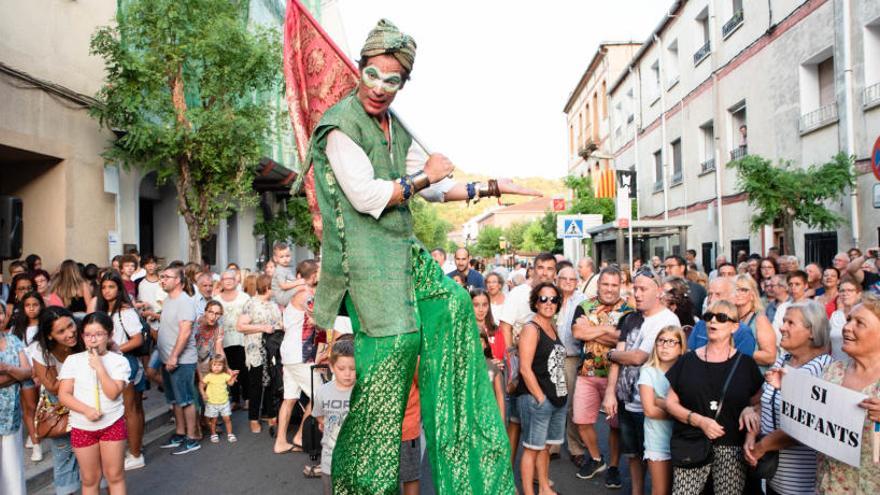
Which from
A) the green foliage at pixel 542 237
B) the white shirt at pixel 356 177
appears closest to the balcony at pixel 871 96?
the white shirt at pixel 356 177

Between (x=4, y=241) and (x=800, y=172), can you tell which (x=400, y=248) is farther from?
(x=800, y=172)

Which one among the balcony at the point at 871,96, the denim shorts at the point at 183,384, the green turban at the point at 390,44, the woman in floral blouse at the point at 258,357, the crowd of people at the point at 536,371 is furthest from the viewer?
the balcony at the point at 871,96

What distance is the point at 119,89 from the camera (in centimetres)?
1220

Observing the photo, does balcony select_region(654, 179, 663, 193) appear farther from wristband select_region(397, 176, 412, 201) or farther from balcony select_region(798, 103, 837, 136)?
wristband select_region(397, 176, 412, 201)

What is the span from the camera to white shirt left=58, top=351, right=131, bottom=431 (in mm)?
4781

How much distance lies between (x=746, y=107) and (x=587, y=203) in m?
13.7

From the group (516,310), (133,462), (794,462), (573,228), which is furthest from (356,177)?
(573,228)

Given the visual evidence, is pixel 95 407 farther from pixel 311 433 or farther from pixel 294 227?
pixel 294 227

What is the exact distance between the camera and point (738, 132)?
18.6 m

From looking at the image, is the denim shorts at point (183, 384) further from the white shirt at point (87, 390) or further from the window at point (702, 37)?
the window at point (702, 37)

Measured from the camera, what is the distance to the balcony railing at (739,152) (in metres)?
17.6

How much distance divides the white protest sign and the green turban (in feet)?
8.50

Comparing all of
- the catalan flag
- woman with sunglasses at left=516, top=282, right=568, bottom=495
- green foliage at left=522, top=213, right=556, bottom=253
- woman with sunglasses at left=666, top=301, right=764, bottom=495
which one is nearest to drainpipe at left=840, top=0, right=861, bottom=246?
woman with sunglasses at left=516, top=282, right=568, bottom=495

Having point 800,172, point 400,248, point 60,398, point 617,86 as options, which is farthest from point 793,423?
point 617,86
